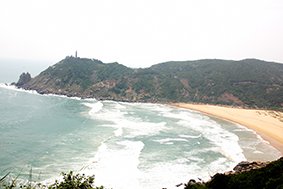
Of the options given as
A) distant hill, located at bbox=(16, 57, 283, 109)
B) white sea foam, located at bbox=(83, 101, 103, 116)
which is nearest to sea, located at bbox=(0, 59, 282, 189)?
white sea foam, located at bbox=(83, 101, 103, 116)

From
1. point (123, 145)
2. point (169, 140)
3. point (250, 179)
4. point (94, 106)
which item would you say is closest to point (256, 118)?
point (169, 140)

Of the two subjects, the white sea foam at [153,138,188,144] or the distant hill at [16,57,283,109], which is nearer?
the white sea foam at [153,138,188,144]

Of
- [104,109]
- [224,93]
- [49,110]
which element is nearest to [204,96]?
[224,93]

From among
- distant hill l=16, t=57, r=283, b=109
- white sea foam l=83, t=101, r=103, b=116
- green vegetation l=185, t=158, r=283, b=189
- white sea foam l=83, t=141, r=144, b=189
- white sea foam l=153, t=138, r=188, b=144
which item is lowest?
white sea foam l=83, t=141, r=144, b=189

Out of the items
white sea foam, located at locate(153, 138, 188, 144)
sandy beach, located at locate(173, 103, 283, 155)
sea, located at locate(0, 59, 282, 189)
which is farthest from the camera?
sandy beach, located at locate(173, 103, 283, 155)

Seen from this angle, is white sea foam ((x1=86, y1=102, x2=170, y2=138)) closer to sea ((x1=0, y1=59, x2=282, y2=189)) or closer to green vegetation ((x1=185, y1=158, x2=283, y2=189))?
sea ((x1=0, y1=59, x2=282, y2=189))

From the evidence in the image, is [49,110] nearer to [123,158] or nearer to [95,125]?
[95,125]
